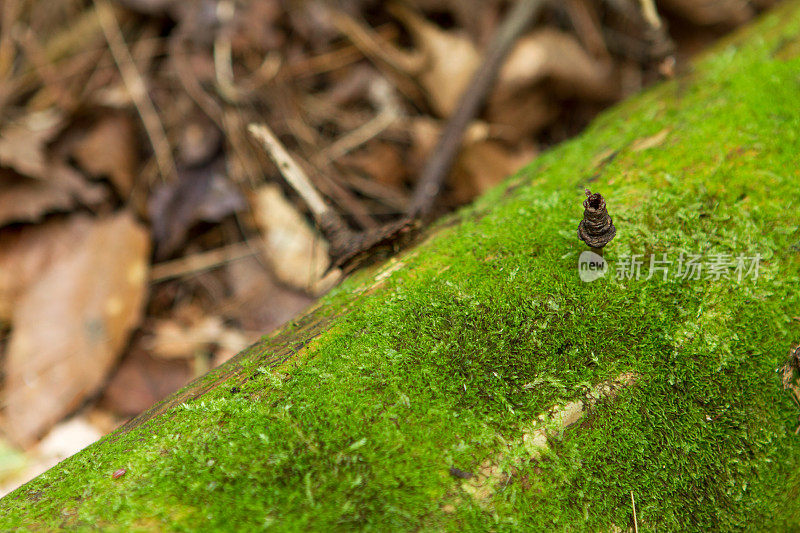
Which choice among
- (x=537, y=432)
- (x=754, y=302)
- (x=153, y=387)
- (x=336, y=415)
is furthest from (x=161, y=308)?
(x=754, y=302)

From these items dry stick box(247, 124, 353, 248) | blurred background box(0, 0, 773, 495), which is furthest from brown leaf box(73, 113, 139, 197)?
dry stick box(247, 124, 353, 248)

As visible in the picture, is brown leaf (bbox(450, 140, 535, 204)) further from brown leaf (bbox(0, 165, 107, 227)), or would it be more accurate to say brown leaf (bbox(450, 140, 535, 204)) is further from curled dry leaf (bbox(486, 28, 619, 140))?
brown leaf (bbox(0, 165, 107, 227))

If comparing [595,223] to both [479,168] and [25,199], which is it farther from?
[25,199]

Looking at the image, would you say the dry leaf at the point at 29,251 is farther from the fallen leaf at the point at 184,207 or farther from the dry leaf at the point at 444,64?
the dry leaf at the point at 444,64

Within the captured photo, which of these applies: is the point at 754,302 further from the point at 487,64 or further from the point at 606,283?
the point at 487,64

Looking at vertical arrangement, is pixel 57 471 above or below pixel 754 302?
above

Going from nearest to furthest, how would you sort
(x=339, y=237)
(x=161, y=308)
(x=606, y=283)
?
(x=606, y=283)
(x=339, y=237)
(x=161, y=308)

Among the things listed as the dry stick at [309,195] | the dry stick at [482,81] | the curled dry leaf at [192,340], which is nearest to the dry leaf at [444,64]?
the dry stick at [482,81]

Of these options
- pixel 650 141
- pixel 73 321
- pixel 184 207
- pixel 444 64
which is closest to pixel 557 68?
pixel 444 64
